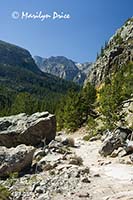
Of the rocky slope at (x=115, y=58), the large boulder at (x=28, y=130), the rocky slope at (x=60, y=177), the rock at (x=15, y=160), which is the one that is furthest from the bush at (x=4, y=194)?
the rocky slope at (x=115, y=58)

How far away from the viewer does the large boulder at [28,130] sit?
4347cm

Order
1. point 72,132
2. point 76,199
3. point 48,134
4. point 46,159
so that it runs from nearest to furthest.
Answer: point 76,199 < point 46,159 < point 48,134 < point 72,132

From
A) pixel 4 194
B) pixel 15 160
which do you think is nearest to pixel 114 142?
pixel 15 160

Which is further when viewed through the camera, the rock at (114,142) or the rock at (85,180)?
the rock at (114,142)

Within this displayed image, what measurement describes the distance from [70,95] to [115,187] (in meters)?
68.4

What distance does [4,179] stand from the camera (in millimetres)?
31156

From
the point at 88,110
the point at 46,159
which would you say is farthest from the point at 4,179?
the point at 88,110

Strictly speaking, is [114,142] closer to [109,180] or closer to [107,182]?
[109,180]

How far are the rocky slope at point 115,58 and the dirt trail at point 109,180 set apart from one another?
10504cm

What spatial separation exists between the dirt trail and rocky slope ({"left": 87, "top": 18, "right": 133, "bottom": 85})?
345 feet

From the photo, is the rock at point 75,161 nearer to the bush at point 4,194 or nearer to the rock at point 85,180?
the rock at point 85,180

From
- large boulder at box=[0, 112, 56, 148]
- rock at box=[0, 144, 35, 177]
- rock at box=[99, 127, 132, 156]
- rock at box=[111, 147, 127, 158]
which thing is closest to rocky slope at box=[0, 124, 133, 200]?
rock at box=[0, 144, 35, 177]

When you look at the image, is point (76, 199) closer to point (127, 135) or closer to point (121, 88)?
point (127, 135)

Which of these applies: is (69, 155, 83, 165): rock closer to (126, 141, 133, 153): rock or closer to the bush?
(126, 141, 133, 153): rock
